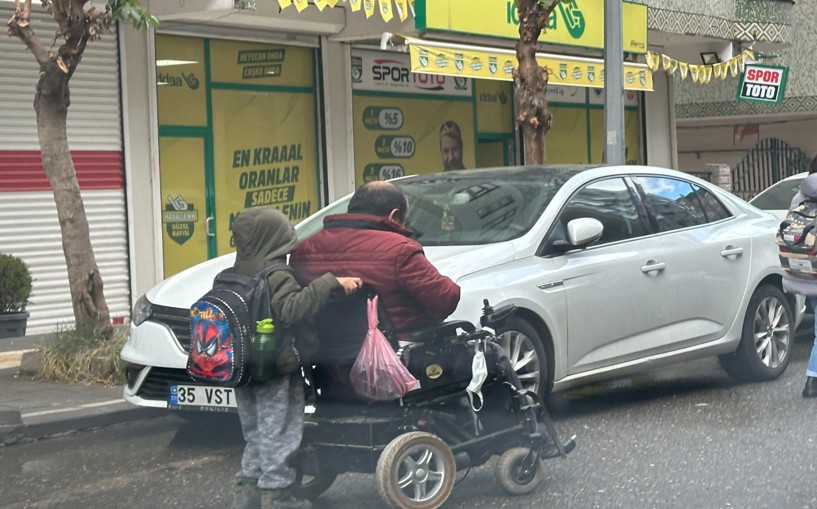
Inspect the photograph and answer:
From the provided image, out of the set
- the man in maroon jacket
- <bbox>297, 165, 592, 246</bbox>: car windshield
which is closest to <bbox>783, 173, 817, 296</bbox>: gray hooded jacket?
<bbox>297, 165, 592, 246</bbox>: car windshield

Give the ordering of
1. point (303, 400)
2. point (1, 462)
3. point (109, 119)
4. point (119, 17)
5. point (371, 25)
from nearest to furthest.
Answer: point (303, 400) → point (1, 462) → point (119, 17) → point (109, 119) → point (371, 25)

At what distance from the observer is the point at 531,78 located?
12.1m

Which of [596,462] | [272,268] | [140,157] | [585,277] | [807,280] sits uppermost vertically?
[140,157]

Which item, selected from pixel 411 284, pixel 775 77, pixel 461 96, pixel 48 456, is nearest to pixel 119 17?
pixel 48 456

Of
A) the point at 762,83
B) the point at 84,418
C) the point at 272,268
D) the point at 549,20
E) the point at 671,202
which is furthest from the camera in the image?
the point at 762,83

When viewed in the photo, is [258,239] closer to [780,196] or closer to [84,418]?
[84,418]

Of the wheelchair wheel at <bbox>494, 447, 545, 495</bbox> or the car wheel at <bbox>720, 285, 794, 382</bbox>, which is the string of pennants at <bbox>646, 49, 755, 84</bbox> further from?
the wheelchair wheel at <bbox>494, 447, 545, 495</bbox>

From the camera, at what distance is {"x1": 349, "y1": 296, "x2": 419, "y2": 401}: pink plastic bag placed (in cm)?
531

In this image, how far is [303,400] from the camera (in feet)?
17.8

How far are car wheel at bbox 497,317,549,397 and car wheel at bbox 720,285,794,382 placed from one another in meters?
2.11

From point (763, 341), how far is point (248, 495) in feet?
15.8

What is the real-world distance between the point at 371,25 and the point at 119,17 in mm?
6330

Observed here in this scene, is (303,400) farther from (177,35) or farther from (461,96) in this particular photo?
(461,96)

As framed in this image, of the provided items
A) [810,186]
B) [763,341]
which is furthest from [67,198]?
[810,186]
